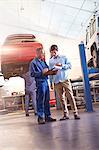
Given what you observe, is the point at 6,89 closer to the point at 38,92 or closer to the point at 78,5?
the point at 78,5

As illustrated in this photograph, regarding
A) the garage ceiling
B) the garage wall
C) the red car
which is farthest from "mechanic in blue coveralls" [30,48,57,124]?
the garage wall

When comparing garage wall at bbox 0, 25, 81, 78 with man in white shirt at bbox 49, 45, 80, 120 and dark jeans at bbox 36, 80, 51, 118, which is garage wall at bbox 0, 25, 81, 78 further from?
dark jeans at bbox 36, 80, 51, 118

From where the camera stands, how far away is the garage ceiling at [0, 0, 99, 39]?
9.90m

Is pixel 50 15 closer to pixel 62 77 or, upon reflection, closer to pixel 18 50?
pixel 18 50

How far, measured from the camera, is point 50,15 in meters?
11.5

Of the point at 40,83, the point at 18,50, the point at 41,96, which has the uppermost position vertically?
the point at 18,50

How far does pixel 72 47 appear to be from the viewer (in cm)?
1489

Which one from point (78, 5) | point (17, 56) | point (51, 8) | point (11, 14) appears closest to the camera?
point (17, 56)

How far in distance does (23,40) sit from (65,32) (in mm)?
6529

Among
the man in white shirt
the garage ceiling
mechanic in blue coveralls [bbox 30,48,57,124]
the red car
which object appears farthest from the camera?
the garage ceiling

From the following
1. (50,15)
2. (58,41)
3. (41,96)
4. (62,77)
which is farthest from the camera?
(58,41)

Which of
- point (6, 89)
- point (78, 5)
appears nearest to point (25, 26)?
point (6, 89)

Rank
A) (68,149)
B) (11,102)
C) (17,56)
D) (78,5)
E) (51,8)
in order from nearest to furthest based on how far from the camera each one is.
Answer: (68,149), (17,56), (78,5), (51,8), (11,102)

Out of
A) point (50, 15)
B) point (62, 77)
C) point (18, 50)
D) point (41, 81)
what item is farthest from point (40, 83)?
point (50, 15)
